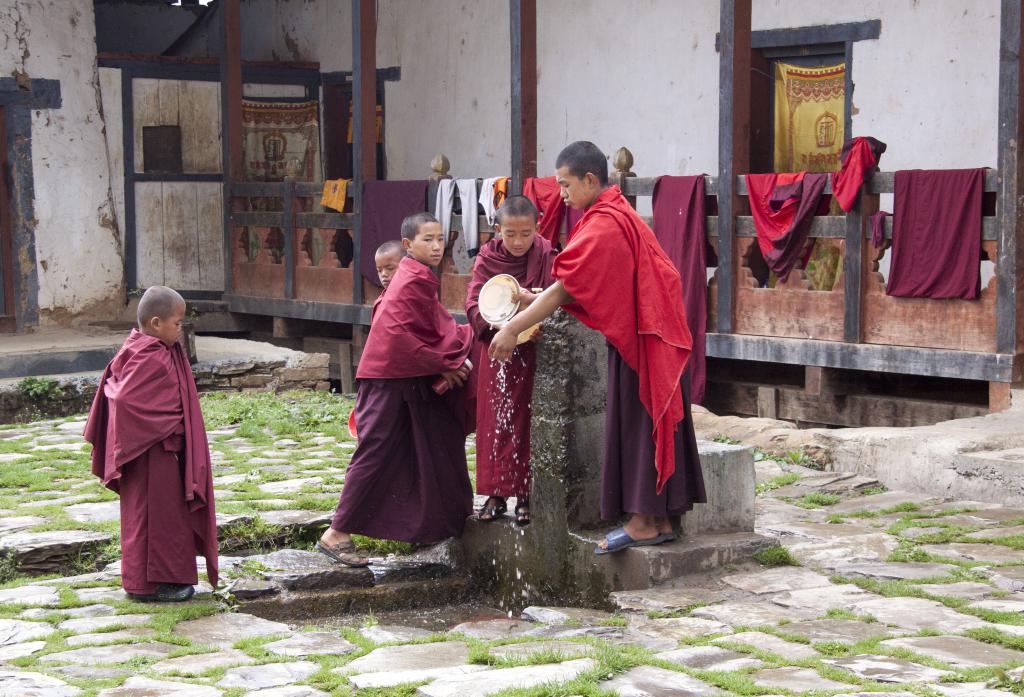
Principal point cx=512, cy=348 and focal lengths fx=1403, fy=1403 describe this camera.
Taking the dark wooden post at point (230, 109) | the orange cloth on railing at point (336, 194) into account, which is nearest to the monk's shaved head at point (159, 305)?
the orange cloth on railing at point (336, 194)

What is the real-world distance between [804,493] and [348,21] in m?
9.75

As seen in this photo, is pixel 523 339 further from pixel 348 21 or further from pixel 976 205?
pixel 348 21

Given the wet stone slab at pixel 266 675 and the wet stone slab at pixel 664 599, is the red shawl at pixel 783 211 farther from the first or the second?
the wet stone slab at pixel 266 675

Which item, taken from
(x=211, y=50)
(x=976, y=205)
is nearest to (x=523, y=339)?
(x=976, y=205)

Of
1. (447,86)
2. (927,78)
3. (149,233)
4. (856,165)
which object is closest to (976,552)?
(856,165)

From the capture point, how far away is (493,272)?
20.3ft

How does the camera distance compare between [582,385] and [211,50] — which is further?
[211,50]

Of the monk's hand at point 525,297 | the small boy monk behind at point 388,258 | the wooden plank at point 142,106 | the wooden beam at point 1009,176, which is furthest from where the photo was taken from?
the wooden plank at point 142,106

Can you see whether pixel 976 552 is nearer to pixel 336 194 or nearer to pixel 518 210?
pixel 518 210

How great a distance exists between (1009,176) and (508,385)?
152 inches

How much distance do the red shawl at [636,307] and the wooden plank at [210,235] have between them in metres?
10.2

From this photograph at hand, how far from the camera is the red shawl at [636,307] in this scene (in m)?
5.30

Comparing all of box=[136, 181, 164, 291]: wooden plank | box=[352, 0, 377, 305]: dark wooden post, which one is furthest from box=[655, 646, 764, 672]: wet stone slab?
box=[136, 181, 164, 291]: wooden plank

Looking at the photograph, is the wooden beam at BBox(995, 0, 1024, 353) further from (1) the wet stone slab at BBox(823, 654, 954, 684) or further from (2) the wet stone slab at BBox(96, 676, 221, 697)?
(2) the wet stone slab at BBox(96, 676, 221, 697)
